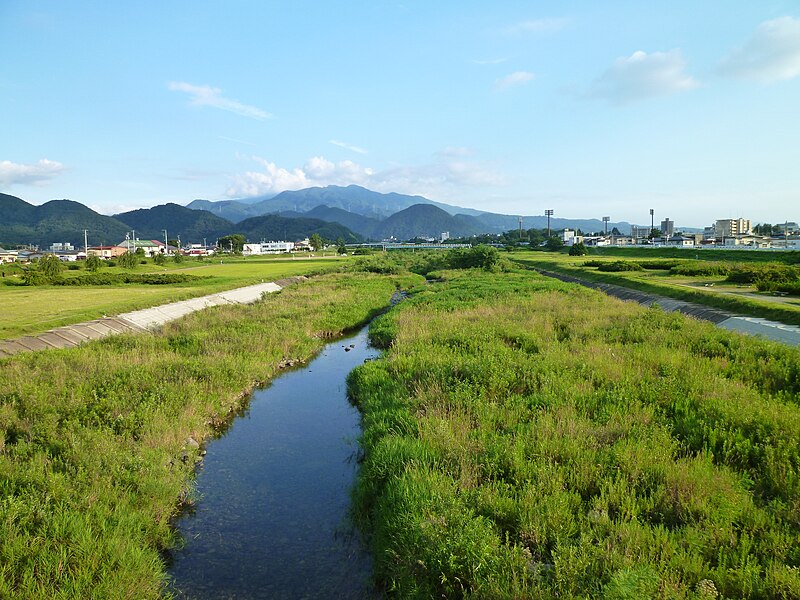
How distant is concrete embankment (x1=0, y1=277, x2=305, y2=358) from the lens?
745 inches

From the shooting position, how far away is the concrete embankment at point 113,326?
1892cm

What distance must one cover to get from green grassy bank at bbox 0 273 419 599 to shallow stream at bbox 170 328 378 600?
2.00ft

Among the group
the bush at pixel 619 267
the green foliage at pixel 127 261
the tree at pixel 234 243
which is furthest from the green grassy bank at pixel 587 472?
the tree at pixel 234 243

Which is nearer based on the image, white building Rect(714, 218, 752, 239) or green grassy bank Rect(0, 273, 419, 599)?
green grassy bank Rect(0, 273, 419, 599)

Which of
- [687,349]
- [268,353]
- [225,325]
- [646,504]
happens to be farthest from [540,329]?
[225,325]

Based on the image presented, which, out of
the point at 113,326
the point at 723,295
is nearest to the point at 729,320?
the point at 723,295

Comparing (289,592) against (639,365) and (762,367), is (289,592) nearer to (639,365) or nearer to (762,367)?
(639,365)

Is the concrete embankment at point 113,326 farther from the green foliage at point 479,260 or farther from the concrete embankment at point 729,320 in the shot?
the green foliage at point 479,260

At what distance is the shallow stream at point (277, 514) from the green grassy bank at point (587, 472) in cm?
72

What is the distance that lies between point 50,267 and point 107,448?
54449 mm

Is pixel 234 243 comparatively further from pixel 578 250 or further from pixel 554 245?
pixel 578 250

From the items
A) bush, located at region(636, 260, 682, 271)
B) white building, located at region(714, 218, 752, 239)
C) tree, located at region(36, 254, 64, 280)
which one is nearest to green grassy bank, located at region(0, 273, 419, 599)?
tree, located at region(36, 254, 64, 280)

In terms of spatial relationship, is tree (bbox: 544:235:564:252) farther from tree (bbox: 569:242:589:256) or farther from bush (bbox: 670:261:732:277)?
bush (bbox: 670:261:732:277)

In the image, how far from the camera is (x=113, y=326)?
23.9 metres
